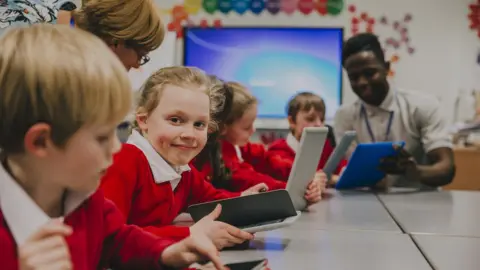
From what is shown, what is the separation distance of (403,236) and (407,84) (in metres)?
3.25

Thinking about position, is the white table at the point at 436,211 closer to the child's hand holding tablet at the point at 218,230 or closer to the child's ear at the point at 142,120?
the child's hand holding tablet at the point at 218,230

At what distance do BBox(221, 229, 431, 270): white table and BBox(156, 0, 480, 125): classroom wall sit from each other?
10.6ft

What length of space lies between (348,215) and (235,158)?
46 centimetres

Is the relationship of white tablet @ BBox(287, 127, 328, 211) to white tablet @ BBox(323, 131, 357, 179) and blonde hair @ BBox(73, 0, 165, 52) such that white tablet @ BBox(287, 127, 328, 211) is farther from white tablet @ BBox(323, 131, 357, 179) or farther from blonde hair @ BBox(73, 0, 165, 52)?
blonde hair @ BBox(73, 0, 165, 52)

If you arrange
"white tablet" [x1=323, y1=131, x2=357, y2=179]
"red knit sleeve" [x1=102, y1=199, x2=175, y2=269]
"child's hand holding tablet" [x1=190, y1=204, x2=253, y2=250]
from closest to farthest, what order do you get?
1. "red knit sleeve" [x1=102, y1=199, x2=175, y2=269]
2. "child's hand holding tablet" [x1=190, y1=204, x2=253, y2=250]
3. "white tablet" [x1=323, y1=131, x2=357, y2=179]

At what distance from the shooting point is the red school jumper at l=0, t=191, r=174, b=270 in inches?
30.1

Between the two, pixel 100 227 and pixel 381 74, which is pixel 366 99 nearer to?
pixel 381 74

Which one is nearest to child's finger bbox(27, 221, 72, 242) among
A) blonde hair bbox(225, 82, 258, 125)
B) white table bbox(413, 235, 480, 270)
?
white table bbox(413, 235, 480, 270)

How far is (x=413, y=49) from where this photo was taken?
14.5 feet

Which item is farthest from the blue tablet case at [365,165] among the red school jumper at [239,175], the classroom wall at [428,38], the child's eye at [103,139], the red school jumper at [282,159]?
the classroom wall at [428,38]

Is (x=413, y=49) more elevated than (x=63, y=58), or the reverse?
(x=63, y=58)

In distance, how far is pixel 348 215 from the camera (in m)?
1.67

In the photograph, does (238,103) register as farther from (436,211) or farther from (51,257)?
(51,257)

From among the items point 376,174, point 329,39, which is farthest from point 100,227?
point 329,39
